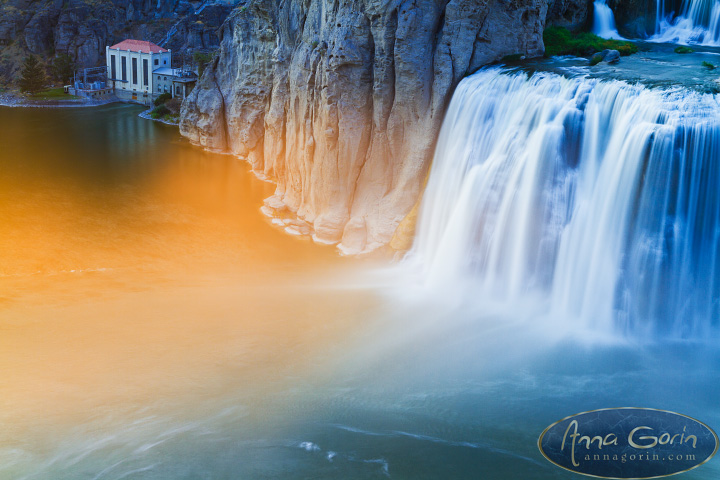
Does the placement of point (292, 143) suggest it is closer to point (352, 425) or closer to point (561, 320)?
point (561, 320)

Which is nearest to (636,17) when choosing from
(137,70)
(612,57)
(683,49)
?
(683,49)

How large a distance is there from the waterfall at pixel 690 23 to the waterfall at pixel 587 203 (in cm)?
1110

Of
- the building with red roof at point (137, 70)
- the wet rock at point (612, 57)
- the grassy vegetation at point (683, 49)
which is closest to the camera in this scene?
the wet rock at point (612, 57)

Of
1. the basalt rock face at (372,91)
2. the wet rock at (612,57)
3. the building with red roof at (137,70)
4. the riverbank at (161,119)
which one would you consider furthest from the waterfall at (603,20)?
the building with red roof at (137,70)

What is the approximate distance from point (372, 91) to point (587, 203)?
1098 cm

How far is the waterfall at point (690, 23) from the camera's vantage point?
29.2 meters

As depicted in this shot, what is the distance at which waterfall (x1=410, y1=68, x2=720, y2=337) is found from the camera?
17953mm

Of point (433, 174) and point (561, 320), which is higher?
point (433, 174)

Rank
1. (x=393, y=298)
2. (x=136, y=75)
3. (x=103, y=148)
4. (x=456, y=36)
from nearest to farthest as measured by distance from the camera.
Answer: (x=393, y=298), (x=456, y=36), (x=103, y=148), (x=136, y=75)

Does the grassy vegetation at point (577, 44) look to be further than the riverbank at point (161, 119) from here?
No

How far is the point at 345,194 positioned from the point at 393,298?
772 centimetres

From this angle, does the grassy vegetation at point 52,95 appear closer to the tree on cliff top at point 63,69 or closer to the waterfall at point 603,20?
the tree on cliff top at point 63,69

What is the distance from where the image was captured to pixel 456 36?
25.4 m

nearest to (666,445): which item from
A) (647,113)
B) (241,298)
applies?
(647,113)
